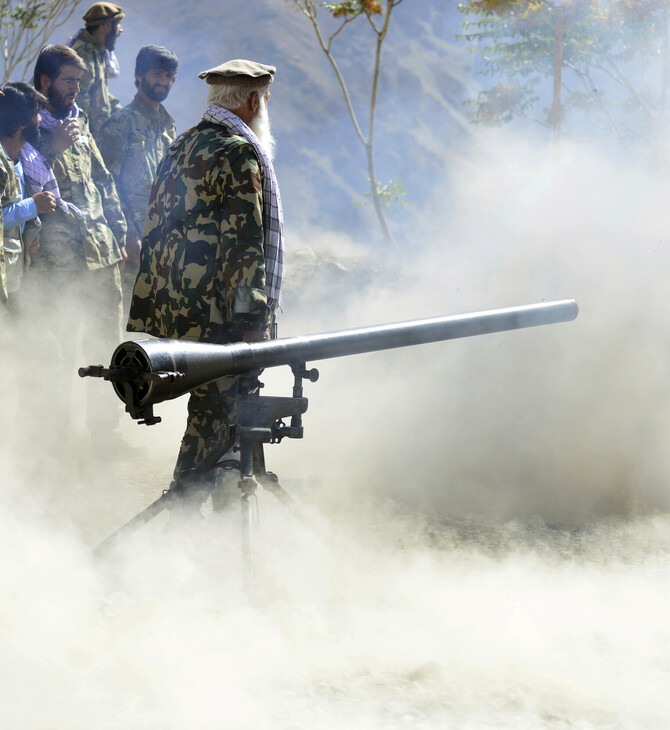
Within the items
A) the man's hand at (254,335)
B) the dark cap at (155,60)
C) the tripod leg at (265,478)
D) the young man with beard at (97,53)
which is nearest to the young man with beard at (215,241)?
the man's hand at (254,335)

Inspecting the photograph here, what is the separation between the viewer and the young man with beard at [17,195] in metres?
4.55

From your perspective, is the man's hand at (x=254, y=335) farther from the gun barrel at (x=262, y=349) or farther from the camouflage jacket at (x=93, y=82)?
the camouflage jacket at (x=93, y=82)

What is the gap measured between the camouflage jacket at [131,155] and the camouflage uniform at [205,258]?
2.39 m

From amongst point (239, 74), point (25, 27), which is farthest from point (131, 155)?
point (25, 27)

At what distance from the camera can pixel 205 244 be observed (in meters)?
3.44

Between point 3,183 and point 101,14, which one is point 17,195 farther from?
point 101,14

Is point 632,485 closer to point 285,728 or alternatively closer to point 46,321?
point 285,728

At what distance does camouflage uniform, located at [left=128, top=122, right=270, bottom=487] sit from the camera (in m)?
3.32

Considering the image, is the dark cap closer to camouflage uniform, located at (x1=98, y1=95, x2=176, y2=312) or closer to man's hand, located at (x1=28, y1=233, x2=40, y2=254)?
camouflage uniform, located at (x1=98, y1=95, x2=176, y2=312)

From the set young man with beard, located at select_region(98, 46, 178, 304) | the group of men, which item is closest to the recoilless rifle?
the group of men

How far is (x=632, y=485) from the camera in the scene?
4719 millimetres

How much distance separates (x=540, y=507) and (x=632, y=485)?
50cm

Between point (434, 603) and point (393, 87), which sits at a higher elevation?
point (393, 87)

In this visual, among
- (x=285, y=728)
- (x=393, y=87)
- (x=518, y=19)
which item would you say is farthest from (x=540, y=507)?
(x=393, y=87)
